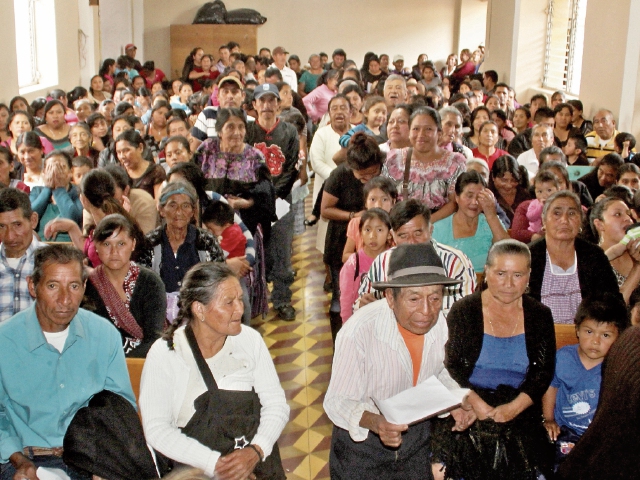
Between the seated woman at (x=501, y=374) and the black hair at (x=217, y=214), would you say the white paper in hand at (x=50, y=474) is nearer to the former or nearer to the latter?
the seated woman at (x=501, y=374)

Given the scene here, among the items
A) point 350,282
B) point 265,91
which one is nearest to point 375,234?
point 350,282

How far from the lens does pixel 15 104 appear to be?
321 inches

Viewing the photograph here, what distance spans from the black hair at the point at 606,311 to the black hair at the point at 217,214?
7.59 feet

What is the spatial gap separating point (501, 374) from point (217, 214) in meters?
2.29

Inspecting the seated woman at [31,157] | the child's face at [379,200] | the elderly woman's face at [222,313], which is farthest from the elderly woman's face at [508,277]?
the seated woman at [31,157]

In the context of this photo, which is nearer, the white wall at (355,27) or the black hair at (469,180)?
the black hair at (469,180)

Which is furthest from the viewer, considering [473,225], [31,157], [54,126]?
[54,126]

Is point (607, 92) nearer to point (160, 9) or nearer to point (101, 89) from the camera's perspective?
point (101, 89)

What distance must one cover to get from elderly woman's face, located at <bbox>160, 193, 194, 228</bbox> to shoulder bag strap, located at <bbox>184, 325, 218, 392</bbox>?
1.50m

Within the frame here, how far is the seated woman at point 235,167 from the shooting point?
5.41 metres

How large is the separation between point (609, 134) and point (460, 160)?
3.23 metres

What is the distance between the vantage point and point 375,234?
4.10m

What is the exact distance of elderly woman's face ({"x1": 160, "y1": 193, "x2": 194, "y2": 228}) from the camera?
420cm

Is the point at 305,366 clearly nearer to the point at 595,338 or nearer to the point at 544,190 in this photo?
the point at 544,190
